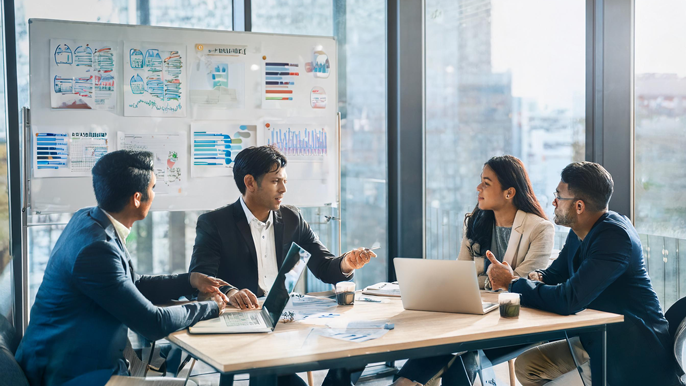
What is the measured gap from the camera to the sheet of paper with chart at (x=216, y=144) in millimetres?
3365

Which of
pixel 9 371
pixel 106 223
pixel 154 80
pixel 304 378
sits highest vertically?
pixel 154 80

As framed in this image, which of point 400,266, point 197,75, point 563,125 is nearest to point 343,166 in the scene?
point 197,75

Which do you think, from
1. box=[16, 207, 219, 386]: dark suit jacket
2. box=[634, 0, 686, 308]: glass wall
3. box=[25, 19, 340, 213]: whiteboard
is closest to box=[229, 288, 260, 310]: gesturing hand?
box=[16, 207, 219, 386]: dark suit jacket

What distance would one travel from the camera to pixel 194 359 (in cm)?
174

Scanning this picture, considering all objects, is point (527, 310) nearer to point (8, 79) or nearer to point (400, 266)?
point (400, 266)

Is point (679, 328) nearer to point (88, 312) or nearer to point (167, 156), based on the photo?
point (88, 312)

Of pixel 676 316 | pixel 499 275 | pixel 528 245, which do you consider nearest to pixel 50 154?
pixel 499 275

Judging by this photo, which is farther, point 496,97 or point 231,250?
point 496,97

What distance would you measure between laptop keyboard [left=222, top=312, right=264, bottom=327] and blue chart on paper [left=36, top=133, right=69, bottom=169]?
1.59 meters

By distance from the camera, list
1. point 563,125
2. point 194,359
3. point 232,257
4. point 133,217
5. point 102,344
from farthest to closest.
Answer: point 563,125, point 232,257, point 133,217, point 102,344, point 194,359

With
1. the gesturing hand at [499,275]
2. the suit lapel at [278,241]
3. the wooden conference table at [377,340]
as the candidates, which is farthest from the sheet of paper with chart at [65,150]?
the gesturing hand at [499,275]

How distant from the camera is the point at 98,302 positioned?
72.0 inches

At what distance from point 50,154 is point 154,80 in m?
0.67

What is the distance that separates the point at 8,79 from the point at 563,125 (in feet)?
9.73
